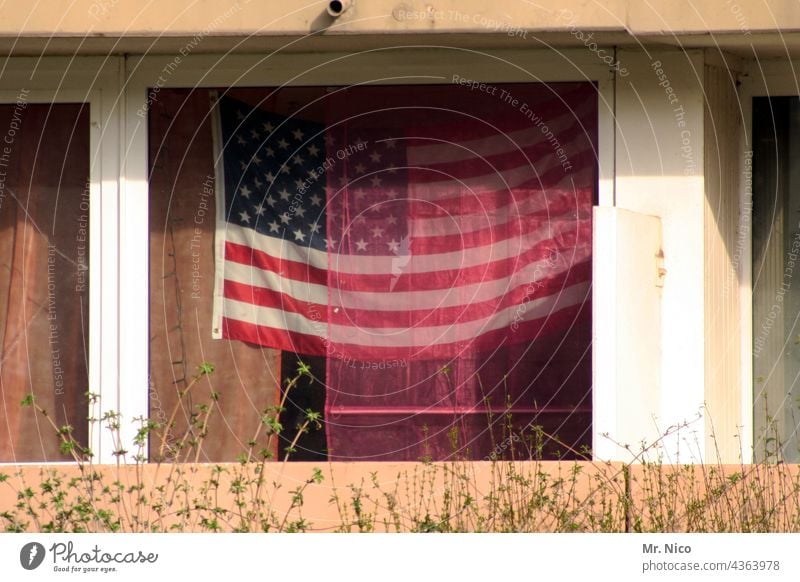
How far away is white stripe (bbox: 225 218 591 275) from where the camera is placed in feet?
23.9

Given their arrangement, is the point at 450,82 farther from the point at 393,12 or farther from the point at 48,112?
the point at 48,112

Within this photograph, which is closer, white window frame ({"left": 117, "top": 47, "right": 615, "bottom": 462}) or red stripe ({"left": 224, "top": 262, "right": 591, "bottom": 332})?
white window frame ({"left": 117, "top": 47, "right": 615, "bottom": 462})

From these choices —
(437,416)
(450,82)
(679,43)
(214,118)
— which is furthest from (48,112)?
(679,43)

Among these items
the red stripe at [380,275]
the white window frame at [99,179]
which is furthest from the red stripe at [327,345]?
the white window frame at [99,179]

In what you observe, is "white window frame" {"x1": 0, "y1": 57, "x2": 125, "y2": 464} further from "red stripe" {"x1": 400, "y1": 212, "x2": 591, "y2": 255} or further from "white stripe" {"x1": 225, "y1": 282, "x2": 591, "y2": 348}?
"red stripe" {"x1": 400, "y1": 212, "x2": 591, "y2": 255}

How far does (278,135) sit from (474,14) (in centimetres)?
128

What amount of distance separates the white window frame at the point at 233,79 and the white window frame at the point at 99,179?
4cm

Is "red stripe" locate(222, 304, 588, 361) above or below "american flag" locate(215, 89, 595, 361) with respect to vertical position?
below

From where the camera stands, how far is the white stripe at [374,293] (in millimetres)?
7266

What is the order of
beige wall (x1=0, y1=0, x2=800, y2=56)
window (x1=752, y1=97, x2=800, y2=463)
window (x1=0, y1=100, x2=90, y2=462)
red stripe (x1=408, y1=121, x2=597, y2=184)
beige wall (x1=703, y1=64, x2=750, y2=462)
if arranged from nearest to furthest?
beige wall (x1=0, y1=0, x2=800, y2=56) → beige wall (x1=703, y1=64, x2=750, y2=462) → red stripe (x1=408, y1=121, x2=597, y2=184) → window (x1=0, y1=100, x2=90, y2=462) → window (x1=752, y1=97, x2=800, y2=463)

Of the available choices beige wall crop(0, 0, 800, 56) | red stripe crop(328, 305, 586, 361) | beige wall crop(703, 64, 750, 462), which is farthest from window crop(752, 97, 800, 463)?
red stripe crop(328, 305, 586, 361)

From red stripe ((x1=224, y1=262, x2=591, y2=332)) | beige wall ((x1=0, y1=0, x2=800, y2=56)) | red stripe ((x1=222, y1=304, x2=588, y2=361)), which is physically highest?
beige wall ((x1=0, y1=0, x2=800, y2=56))

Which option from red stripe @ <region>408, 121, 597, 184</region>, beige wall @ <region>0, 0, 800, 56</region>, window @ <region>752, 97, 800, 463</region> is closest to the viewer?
beige wall @ <region>0, 0, 800, 56</region>
